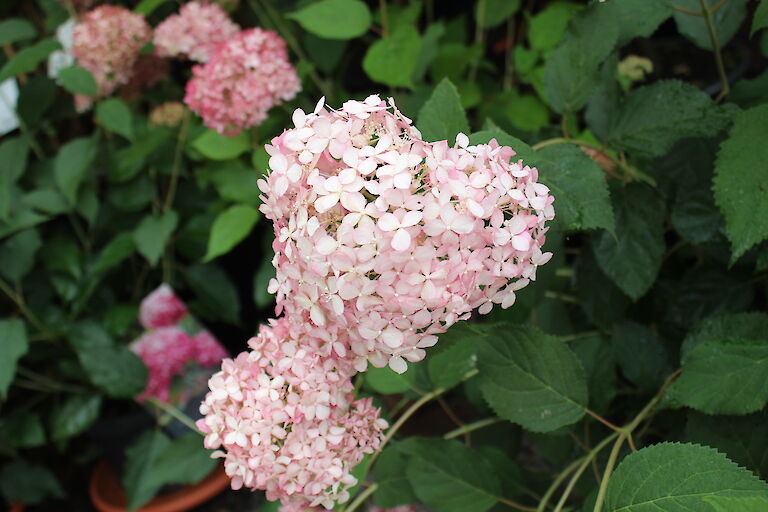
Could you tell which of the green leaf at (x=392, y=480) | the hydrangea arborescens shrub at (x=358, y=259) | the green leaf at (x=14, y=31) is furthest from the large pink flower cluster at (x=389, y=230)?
the green leaf at (x=14, y=31)

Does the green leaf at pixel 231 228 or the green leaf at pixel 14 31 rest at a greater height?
the green leaf at pixel 14 31

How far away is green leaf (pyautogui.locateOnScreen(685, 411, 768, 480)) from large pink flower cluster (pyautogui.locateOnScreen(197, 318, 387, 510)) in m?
0.32

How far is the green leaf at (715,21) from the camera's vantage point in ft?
2.69

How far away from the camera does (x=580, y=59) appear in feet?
2.35

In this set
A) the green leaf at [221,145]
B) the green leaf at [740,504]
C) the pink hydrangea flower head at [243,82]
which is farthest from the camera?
the green leaf at [221,145]

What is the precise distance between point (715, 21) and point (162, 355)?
3.81ft

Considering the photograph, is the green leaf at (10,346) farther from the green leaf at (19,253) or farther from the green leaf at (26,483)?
the green leaf at (26,483)

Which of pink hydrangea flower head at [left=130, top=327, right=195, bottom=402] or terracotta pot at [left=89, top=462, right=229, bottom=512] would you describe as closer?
pink hydrangea flower head at [left=130, top=327, right=195, bottom=402]

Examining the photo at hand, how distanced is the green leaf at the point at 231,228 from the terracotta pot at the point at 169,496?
680mm

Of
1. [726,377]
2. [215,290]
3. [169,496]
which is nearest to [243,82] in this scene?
[215,290]

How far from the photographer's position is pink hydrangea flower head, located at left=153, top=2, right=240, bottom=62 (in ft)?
3.99

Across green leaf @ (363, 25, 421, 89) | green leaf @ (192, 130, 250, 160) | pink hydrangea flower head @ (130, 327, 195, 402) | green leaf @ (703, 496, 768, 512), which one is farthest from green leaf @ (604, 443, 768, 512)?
pink hydrangea flower head @ (130, 327, 195, 402)

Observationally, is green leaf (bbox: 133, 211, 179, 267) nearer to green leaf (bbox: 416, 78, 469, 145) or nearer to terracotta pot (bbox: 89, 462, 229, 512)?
terracotta pot (bbox: 89, 462, 229, 512)

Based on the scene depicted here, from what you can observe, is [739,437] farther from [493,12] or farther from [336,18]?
[493,12]
